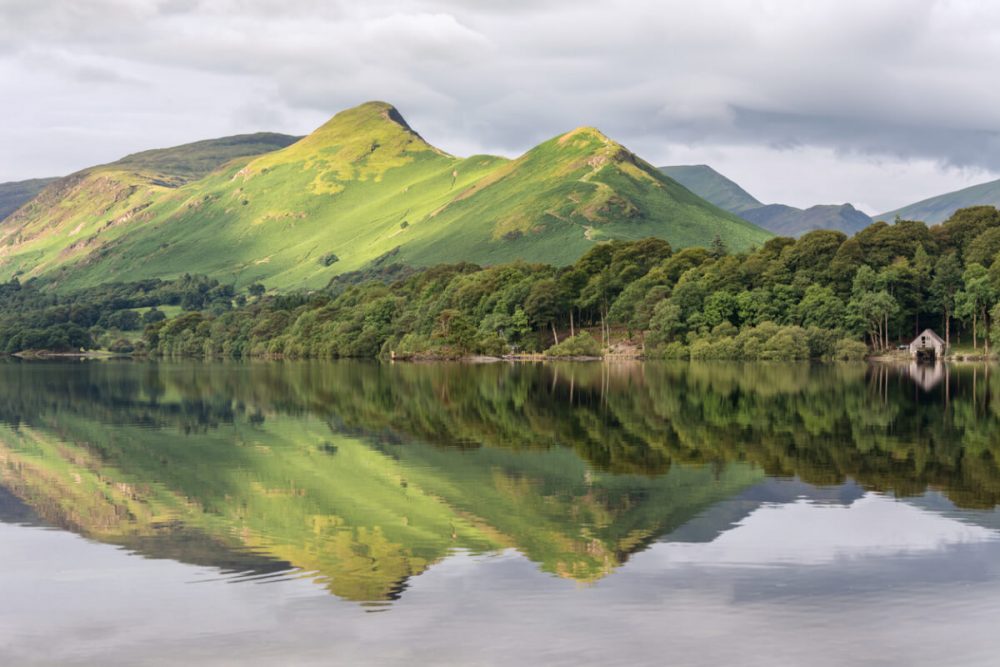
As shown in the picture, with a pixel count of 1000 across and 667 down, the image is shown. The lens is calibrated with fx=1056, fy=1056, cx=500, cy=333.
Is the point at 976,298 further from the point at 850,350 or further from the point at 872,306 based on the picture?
the point at 850,350

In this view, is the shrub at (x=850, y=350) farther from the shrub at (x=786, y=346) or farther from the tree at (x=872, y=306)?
the shrub at (x=786, y=346)

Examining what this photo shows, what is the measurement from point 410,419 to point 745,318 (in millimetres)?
137856

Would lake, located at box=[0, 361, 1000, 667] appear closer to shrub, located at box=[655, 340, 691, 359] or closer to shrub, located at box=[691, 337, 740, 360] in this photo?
shrub, located at box=[691, 337, 740, 360]

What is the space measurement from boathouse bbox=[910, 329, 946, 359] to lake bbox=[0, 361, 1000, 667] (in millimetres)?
131718

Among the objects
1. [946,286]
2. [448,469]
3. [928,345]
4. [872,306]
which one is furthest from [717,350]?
[448,469]

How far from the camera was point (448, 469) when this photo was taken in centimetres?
4081

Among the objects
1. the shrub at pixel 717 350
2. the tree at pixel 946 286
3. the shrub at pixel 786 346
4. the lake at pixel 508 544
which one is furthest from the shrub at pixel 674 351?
the lake at pixel 508 544

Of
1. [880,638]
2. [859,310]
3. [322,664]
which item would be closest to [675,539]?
[880,638]

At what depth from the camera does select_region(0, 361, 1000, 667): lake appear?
61.8ft

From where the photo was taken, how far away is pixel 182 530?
1145 inches

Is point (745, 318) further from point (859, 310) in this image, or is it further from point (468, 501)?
point (468, 501)

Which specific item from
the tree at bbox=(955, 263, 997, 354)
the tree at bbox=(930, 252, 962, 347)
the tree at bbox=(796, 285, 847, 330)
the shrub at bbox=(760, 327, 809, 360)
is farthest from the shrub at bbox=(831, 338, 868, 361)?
the tree at bbox=(955, 263, 997, 354)

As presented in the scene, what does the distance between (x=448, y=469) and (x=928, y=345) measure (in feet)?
533

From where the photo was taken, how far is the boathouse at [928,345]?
7101 inches
